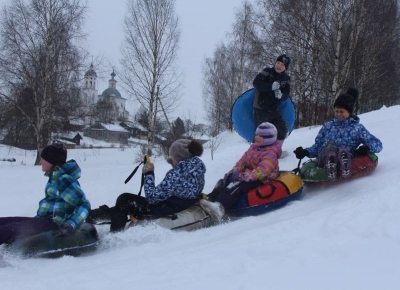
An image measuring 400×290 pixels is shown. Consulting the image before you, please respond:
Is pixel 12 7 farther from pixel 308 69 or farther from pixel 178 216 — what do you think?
pixel 178 216

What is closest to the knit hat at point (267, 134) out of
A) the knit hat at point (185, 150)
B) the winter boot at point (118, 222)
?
the knit hat at point (185, 150)

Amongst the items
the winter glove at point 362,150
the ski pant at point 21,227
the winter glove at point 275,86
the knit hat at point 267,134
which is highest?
the winter glove at point 275,86

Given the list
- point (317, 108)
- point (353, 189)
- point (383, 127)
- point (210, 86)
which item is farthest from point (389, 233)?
A: point (210, 86)

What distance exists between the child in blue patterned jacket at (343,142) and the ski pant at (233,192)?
0.89 m

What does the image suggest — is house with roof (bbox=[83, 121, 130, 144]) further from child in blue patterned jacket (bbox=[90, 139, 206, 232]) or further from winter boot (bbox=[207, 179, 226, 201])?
child in blue patterned jacket (bbox=[90, 139, 206, 232])

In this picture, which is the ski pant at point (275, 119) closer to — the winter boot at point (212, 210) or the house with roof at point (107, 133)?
the winter boot at point (212, 210)

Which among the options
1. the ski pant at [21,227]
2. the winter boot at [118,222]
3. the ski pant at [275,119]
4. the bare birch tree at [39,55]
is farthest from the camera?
the bare birch tree at [39,55]

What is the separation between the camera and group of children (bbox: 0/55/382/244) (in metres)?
3.43

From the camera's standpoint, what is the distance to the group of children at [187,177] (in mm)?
3426

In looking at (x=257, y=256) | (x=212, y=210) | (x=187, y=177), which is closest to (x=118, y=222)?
(x=187, y=177)

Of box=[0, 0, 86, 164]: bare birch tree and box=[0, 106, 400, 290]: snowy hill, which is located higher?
box=[0, 0, 86, 164]: bare birch tree

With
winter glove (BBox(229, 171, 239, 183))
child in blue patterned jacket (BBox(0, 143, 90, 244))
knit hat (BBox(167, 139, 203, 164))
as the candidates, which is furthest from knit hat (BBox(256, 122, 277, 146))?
child in blue patterned jacket (BBox(0, 143, 90, 244))

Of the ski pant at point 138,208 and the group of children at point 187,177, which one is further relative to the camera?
the ski pant at point 138,208

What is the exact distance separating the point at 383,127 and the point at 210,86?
20.1m
